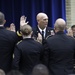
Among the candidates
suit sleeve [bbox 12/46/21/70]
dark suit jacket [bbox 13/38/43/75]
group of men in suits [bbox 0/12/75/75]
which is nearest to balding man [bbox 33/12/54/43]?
group of men in suits [bbox 0/12/75/75]

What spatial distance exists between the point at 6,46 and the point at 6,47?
0.01 m

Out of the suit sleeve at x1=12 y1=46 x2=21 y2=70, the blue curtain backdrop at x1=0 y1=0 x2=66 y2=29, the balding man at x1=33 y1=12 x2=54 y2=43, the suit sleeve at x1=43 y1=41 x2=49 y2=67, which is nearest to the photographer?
the suit sleeve at x1=12 y1=46 x2=21 y2=70

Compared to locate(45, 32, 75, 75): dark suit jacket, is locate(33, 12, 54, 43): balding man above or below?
above

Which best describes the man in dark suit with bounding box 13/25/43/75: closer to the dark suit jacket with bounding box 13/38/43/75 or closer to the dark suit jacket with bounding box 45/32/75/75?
the dark suit jacket with bounding box 13/38/43/75

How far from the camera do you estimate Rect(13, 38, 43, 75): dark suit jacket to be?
3605 millimetres

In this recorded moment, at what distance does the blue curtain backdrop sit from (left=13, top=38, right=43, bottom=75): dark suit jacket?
9.11ft

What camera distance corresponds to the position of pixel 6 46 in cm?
372

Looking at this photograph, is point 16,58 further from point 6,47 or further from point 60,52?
point 60,52

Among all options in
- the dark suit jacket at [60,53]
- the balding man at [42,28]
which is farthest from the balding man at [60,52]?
the balding man at [42,28]

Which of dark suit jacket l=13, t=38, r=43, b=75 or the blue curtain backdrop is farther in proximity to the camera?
the blue curtain backdrop

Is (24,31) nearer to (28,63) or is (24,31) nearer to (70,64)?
(28,63)

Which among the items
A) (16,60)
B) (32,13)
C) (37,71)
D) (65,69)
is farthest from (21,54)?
(32,13)

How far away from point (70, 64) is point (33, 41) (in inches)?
22.7

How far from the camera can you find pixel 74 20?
6551 millimetres
